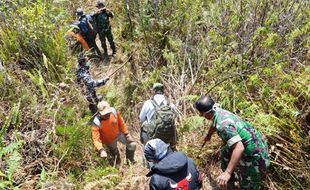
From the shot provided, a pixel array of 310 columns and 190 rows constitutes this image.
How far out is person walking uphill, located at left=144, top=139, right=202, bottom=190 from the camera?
3.87 m

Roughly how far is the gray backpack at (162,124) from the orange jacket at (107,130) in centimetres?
52

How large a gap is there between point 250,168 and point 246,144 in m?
0.39

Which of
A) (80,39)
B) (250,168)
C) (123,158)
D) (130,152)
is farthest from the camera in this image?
(80,39)

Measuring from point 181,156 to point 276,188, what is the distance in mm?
1690

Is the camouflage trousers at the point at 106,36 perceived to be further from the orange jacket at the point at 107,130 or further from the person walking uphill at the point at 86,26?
the orange jacket at the point at 107,130

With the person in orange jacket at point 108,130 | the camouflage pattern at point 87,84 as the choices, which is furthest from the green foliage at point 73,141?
the camouflage pattern at point 87,84

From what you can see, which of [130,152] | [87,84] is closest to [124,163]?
[130,152]

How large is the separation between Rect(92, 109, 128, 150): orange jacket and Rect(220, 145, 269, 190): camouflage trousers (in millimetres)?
1827

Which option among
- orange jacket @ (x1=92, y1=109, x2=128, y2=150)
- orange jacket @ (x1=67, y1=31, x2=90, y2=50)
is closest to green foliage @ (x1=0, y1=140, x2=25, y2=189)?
orange jacket @ (x1=92, y1=109, x2=128, y2=150)

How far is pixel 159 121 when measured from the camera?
565 cm

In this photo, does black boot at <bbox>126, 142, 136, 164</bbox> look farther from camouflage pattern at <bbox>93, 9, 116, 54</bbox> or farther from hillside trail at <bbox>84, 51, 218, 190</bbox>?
camouflage pattern at <bbox>93, 9, 116, 54</bbox>

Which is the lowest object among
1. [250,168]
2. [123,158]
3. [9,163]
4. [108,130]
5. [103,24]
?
[123,158]

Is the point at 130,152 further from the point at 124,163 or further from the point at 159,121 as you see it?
the point at 159,121

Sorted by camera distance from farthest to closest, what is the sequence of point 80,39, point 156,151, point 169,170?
point 80,39 < point 156,151 < point 169,170
